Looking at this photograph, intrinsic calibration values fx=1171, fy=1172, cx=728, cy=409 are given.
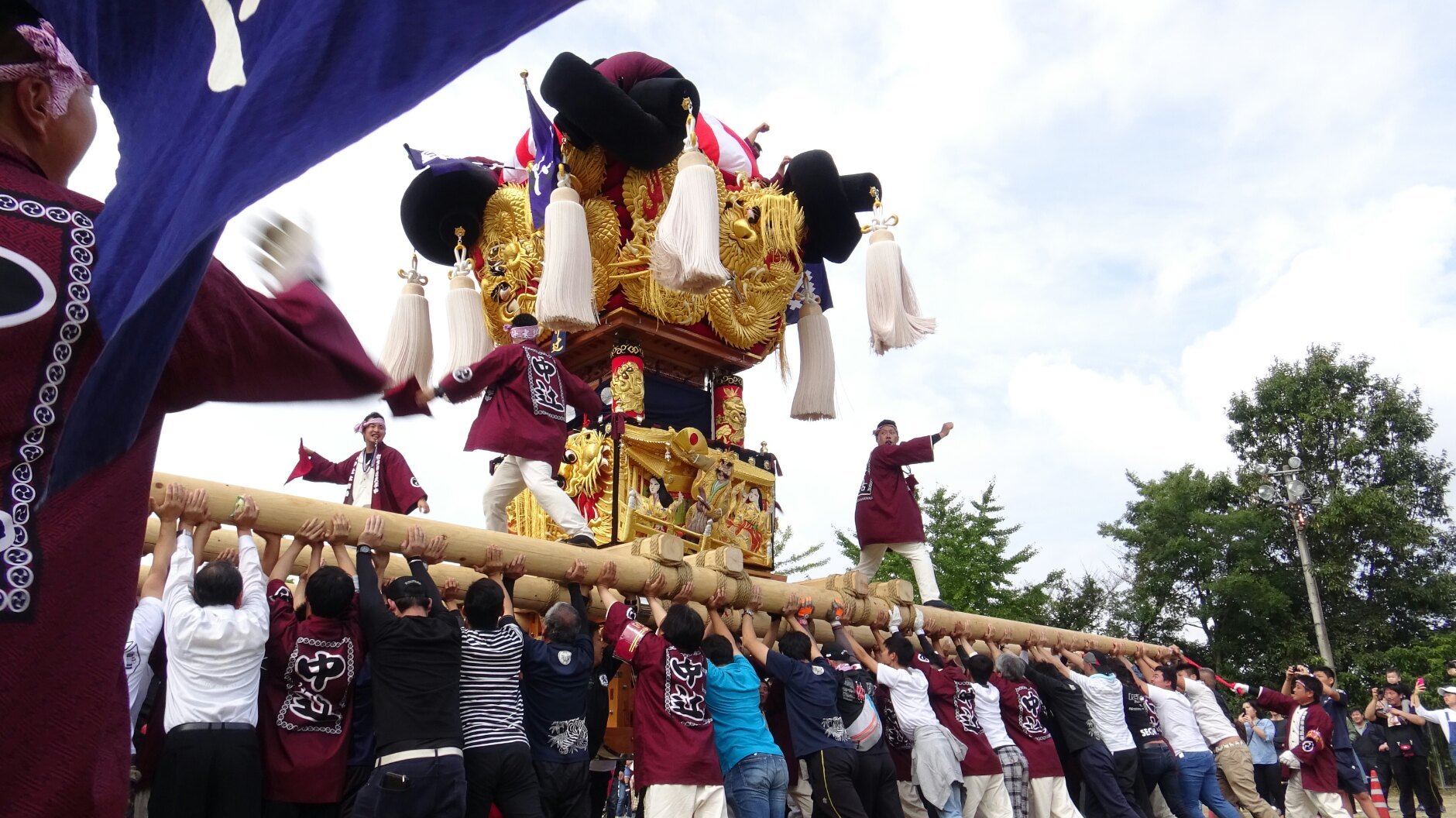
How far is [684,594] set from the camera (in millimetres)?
7008

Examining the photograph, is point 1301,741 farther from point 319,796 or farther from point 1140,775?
point 319,796

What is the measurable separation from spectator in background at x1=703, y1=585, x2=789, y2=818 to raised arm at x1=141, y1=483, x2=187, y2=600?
2.92 metres

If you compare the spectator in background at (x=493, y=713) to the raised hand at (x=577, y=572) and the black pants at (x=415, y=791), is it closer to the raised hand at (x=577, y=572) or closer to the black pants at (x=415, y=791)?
the black pants at (x=415, y=791)

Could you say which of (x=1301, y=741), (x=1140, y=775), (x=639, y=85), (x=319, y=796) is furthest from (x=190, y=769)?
(x=1301, y=741)

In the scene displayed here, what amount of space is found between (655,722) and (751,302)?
14.6ft

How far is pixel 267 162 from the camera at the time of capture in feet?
5.07

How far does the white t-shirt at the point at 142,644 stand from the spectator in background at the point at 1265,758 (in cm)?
1043

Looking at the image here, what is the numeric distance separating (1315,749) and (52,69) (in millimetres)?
10990

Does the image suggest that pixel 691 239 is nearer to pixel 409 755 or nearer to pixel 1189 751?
pixel 409 755

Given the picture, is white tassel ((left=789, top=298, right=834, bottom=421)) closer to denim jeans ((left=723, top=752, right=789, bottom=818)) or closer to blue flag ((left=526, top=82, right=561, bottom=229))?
blue flag ((left=526, top=82, right=561, bottom=229))

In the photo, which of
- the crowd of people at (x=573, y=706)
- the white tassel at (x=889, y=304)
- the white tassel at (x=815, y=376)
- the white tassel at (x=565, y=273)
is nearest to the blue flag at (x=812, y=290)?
the white tassel at (x=815, y=376)

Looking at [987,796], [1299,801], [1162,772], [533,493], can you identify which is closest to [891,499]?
[987,796]

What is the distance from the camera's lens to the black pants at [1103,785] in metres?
8.44

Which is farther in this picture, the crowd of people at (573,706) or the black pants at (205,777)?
the crowd of people at (573,706)
